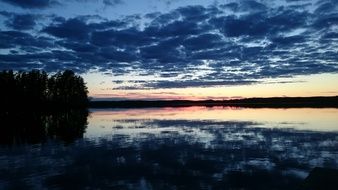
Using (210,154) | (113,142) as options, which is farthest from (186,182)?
(113,142)

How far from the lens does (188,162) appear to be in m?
29.6

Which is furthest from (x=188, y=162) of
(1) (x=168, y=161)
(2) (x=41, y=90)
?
(2) (x=41, y=90)

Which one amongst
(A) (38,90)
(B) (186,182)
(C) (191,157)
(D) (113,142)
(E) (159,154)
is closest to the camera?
(B) (186,182)

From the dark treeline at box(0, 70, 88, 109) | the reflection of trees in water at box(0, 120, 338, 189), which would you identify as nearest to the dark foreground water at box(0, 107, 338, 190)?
the reflection of trees in water at box(0, 120, 338, 189)

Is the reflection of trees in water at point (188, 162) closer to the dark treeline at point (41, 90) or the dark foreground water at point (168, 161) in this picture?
the dark foreground water at point (168, 161)

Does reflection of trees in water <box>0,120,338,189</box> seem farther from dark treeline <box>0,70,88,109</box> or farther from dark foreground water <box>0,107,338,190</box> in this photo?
dark treeline <box>0,70,88,109</box>

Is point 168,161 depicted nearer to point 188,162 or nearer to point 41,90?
point 188,162

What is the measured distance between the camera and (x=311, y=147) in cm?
3506

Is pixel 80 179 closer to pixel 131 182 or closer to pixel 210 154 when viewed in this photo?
pixel 131 182

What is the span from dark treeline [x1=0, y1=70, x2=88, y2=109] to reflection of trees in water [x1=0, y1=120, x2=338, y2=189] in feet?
307

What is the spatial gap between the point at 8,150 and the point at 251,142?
81.7 ft

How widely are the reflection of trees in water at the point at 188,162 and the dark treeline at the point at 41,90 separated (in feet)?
307

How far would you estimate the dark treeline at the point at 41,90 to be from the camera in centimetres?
12619

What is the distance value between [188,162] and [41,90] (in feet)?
415
